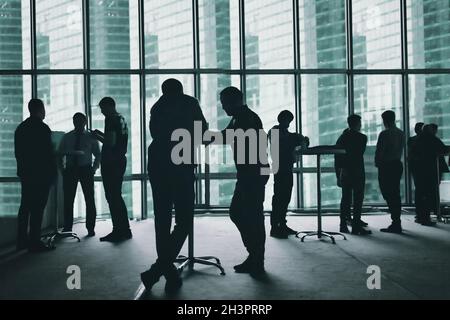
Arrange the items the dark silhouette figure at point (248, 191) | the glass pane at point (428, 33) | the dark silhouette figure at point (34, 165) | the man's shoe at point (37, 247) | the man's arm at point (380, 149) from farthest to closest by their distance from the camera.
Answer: the glass pane at point (428, 33) → the man's arm at point (380, 149) → the man's shoe at point (37, 247) → the dark silhouette figure at point (34, 165) → the dark silhouette figure at point (248, 191)

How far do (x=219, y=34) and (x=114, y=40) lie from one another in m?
1.86

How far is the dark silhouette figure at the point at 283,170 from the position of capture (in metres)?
5.29

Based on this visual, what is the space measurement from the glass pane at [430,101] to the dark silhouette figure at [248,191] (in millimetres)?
5723

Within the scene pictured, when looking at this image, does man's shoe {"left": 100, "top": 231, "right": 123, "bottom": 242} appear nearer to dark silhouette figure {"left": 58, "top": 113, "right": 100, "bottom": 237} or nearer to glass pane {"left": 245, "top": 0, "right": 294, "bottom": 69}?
dark silhouette figure {"left": 58, "top": 113, "right": 100, "bottom": 237}

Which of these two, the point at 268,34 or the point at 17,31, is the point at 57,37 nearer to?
the point at 17,31

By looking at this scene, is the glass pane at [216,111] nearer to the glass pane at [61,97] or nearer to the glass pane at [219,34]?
the glass pane at [219,34]

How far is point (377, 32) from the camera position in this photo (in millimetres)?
8453

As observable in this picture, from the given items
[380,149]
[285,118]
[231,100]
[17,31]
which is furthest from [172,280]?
[17,31]

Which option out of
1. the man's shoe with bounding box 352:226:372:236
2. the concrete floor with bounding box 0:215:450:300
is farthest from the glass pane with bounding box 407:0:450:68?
the man's shoe with bounding box 352:226:372:236

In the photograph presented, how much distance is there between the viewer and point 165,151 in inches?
124

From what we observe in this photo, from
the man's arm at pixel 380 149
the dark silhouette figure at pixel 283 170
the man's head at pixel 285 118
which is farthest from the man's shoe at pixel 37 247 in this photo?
the man's arm at pixel 380 149

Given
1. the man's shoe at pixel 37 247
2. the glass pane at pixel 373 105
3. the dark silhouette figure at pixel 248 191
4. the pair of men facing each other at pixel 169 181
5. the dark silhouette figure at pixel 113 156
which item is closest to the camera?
the pair of men facing each other at pixel 169 181

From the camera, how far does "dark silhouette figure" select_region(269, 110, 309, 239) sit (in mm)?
5293
